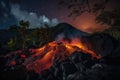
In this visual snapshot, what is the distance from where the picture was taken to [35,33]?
71.4 m

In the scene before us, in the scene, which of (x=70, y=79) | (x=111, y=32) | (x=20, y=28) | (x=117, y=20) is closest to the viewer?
(x=70, y=79)

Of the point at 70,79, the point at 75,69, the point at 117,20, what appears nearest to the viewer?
the point at 70,79

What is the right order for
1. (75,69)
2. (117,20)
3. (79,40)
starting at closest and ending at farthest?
(75,69), (117,20), (79,40)

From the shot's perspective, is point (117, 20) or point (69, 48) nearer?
point (117, 20)

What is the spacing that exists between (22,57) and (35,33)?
66.2ft

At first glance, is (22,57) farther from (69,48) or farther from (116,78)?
(116,78)

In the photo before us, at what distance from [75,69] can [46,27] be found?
47.1 metres

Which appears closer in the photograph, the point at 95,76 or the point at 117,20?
the point at 95,76

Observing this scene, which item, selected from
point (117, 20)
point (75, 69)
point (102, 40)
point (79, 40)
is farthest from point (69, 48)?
point (75, 69)

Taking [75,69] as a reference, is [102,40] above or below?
above

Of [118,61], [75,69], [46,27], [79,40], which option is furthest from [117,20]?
[46,27]

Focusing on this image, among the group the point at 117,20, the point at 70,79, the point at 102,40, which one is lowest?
the point at 70,79

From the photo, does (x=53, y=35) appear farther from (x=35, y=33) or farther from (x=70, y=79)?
(x=70, y=79)

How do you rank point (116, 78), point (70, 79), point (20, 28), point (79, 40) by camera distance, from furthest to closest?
point (20, 28) < point (79, 40) < point (70, 79) < point (116, 78)
